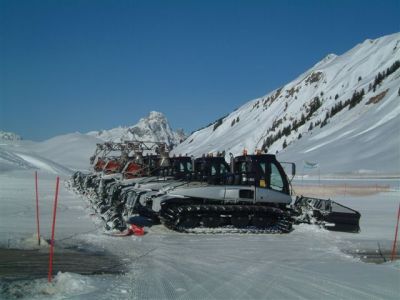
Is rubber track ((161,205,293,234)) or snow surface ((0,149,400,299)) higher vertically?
rubber track ((161,205,293,234))

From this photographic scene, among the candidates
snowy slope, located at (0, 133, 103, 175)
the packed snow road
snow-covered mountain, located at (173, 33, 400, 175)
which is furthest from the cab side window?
snowy slope, located at (0, 133, 103, 175)

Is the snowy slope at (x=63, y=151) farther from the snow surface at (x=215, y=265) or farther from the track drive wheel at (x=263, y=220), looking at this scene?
the snow surface at (x=215, y=265)

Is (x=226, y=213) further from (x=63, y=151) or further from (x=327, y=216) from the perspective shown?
(x=63, y=151)

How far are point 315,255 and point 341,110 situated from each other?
92.5 metres

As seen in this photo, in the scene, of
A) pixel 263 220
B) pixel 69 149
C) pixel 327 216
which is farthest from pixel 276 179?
pixel 69 149

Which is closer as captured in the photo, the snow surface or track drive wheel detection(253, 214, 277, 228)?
the snow surface

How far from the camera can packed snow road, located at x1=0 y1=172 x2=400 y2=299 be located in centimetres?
748

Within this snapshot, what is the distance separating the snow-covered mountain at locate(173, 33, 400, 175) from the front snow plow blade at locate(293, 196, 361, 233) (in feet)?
148

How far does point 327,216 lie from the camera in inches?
609

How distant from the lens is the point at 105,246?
11.4 meters

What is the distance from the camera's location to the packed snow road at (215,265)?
7.48m

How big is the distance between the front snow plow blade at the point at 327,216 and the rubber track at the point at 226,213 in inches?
40.1

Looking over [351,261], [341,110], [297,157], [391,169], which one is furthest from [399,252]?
[341,110]

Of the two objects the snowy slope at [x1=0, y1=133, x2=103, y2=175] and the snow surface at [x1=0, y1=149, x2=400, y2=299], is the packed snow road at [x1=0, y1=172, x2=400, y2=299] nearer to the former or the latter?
the snow surface at [x1=0, y1=149, x2=400, y2=299]
